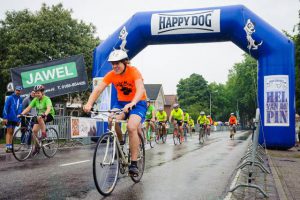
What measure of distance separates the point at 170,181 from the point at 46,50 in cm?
2963

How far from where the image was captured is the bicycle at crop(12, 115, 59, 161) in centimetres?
880

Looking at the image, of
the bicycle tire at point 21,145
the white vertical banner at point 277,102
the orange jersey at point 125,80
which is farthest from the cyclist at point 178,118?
the orange jersey at point 125,80

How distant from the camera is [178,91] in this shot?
110750mm

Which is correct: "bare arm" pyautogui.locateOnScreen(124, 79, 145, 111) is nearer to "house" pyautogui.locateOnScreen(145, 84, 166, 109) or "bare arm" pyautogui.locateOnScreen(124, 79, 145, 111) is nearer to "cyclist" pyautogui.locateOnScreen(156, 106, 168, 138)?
"cyclist" pyautogui.locateOnScreen(156, 106, 168, 138)

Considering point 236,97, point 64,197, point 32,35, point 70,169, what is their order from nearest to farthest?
point 64,197 → point 70,169 → point 32,35 → point 236,97

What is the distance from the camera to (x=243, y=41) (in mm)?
14852

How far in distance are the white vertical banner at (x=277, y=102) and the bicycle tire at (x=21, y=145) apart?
8823mm

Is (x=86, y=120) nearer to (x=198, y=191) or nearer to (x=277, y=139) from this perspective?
(x=277, y=139)

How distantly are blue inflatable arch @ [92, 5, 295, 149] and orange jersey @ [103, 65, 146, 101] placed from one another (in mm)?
7779

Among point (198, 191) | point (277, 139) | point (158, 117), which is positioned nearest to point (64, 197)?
point (198, 191)

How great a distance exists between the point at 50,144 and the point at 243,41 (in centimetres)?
909

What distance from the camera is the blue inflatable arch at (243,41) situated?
44.7 feet

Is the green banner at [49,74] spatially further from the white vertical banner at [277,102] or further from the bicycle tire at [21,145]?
the white vertical banner at [277,102]

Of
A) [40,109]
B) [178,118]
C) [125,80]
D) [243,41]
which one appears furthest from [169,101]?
[125,80]
